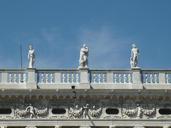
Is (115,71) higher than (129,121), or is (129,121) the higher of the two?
(115,71)

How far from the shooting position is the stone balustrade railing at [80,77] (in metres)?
35.2

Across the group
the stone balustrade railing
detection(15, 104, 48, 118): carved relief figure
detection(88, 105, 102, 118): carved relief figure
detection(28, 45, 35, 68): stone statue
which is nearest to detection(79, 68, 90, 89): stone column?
the stone balustrade railing

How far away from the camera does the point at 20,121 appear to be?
113ft

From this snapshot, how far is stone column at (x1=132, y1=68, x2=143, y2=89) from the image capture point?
3516 cm

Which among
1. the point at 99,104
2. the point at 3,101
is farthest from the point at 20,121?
the point at 99,104

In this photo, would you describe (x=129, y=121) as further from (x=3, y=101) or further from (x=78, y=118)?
(x=3, y=101)

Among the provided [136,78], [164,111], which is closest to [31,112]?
[136,78]

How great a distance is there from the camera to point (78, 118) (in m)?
34.6

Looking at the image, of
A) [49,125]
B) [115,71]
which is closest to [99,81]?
[115,71]

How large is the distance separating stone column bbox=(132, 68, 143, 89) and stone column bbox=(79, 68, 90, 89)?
2.14 meters

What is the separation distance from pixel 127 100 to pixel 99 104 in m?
1.30

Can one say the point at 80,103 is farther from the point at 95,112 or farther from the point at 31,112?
the point at 31,112

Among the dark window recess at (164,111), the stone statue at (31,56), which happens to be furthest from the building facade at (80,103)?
the stone statue at (31,56)

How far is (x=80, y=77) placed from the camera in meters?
35.3
